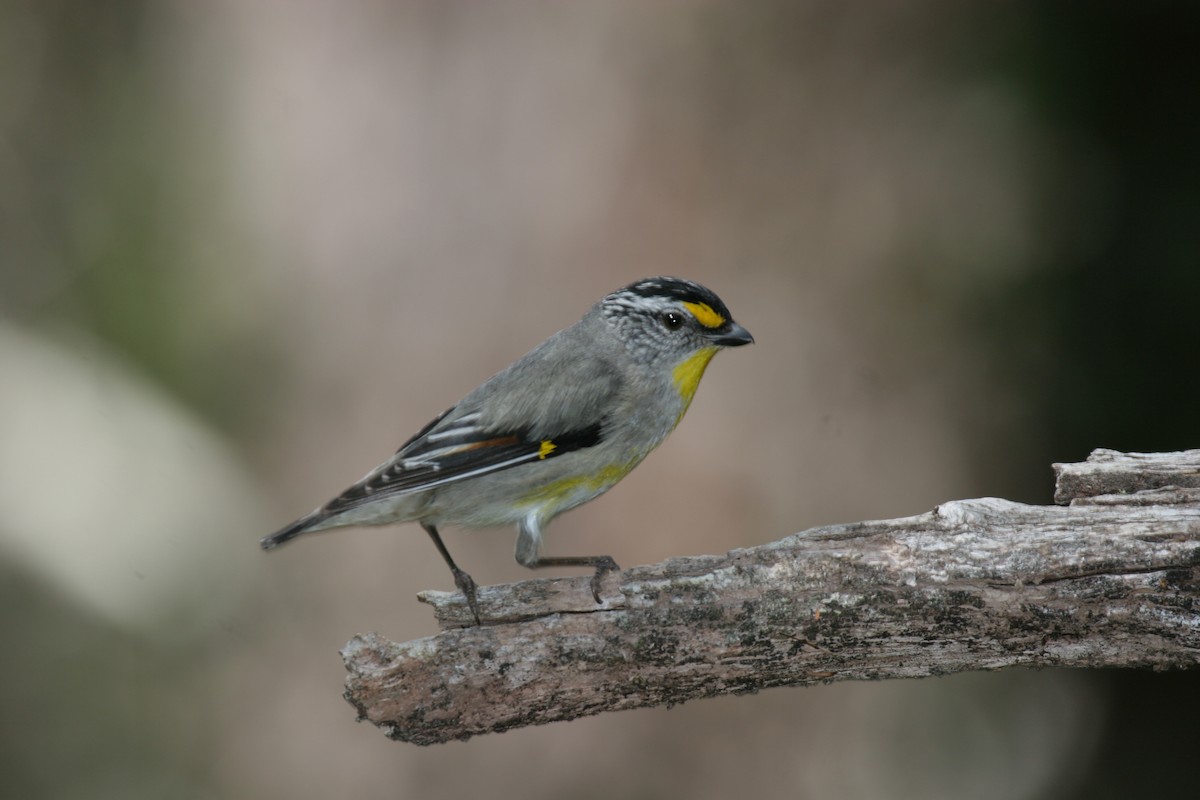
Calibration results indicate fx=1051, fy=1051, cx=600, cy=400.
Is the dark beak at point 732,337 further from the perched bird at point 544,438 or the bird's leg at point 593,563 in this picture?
the bird's leg at point 593,563

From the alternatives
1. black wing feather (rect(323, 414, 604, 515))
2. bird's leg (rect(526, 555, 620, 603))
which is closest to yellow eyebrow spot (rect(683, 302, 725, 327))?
black wing feather (rect(323, 414, 604, 515))

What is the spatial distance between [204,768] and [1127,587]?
6.31m

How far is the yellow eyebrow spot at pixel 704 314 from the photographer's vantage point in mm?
5305

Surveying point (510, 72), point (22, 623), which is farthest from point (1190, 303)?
point (22, 623)

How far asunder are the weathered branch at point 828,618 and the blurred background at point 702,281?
8.04ft

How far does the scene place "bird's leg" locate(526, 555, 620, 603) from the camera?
4.36 meters

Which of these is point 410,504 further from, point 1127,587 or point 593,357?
point 1127,587

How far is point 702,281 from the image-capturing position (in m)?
7.30

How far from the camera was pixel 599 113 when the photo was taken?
288 inches

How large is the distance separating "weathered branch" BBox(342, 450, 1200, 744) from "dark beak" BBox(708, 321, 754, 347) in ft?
4.14

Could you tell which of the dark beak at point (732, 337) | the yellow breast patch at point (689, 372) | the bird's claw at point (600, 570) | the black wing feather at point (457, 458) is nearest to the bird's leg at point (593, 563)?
the bird's claw at point (600, 570)

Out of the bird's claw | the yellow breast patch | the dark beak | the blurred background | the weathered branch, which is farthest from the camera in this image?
the blurred background

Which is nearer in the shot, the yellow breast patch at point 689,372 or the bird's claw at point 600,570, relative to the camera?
the bird's claw at point 600,570

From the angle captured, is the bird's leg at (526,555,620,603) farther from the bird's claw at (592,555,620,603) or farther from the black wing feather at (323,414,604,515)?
the black wing feather at (323,414,604,515)
